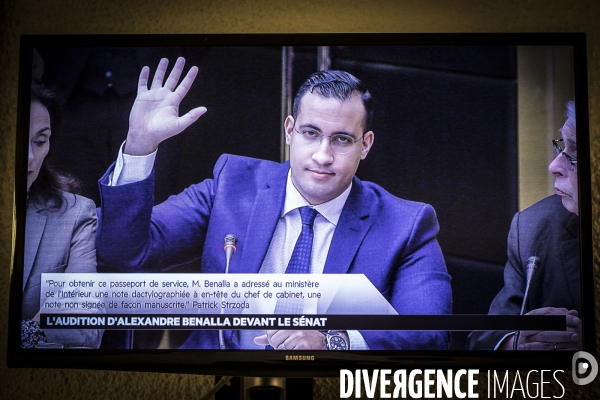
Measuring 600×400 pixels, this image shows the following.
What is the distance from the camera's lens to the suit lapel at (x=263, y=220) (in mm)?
2186

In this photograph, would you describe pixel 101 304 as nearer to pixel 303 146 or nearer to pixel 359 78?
pixel 303 146

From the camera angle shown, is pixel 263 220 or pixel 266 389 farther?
pixel 263 220

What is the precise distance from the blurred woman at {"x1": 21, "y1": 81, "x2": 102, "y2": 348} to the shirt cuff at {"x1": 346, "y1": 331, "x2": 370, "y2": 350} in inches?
30.4

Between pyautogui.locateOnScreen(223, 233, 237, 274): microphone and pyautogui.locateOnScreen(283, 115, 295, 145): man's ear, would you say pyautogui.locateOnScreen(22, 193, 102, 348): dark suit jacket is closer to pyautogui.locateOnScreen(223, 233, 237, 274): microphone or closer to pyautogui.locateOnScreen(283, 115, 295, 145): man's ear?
pyautogui.locateOnScreen(223, 233, 237, 274): microphone

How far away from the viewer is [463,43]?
228 cm

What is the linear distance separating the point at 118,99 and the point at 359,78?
0.78m

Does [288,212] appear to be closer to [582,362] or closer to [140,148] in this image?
[140,148]

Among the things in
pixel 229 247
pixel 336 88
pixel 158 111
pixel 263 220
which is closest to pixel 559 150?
pixel 336 88

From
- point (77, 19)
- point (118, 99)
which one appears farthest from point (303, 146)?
point (77, 19)

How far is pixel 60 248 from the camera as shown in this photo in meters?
2.21

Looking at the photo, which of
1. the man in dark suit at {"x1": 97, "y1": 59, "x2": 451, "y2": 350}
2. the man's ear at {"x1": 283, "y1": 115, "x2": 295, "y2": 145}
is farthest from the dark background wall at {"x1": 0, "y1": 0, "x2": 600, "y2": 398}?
the man's ear at {"x1": 283, "y1": 115, "x2": 295, "y2": 145}

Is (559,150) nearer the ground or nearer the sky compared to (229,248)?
nearer the sky

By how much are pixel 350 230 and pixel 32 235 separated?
1.01m

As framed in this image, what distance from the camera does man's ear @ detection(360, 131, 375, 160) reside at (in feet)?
7.34
